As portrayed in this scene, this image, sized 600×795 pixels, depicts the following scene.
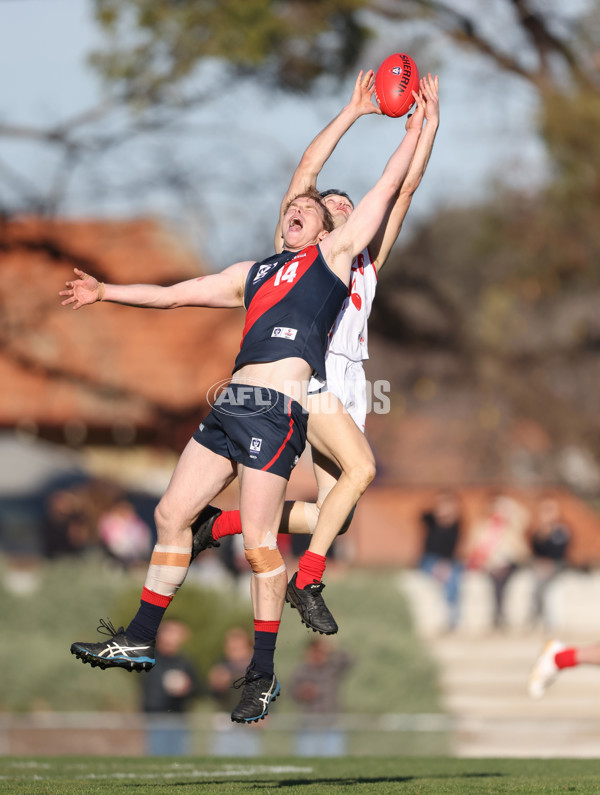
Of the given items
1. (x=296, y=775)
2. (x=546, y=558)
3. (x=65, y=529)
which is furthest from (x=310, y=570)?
(x=65, y=529)

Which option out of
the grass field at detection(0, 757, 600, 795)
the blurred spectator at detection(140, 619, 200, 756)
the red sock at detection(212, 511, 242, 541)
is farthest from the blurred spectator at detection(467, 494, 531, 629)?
the red sock at detection(212, 511, 242, 541)

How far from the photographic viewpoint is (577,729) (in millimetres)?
12219

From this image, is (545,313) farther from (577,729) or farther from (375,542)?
(577,729)

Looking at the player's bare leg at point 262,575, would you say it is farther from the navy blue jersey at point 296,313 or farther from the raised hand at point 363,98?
the raised hand at point 363,98

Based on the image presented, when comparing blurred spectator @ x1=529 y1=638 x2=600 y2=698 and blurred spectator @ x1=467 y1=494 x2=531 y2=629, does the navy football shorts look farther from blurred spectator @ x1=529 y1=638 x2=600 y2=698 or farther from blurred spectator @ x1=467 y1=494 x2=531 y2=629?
blurred spectator @ x1=467 y1=494 x2=531 y2=629

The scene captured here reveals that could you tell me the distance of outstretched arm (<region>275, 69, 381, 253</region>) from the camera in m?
6.88

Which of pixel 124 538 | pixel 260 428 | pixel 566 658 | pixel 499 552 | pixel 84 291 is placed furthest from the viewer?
pixel 124 538

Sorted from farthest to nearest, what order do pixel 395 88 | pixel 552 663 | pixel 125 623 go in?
pixel 125 623 → pixel 552 663 → pixel 395 88

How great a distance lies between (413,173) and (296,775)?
3.91 meters

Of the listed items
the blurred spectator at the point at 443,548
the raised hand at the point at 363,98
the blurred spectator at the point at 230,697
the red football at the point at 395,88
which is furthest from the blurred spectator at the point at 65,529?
Result: the red football at the point at 395,88

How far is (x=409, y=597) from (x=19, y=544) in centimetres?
1024

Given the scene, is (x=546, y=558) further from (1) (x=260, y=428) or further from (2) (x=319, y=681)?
(1) (x=260, y=428)

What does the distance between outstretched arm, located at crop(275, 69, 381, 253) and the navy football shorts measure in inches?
46.6

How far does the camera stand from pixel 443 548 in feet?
58.7
